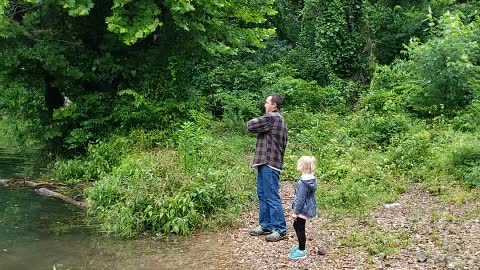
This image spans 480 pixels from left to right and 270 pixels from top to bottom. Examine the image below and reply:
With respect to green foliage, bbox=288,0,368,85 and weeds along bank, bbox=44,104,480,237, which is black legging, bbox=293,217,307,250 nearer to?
weeds along bank, bbox=44,104,480,237

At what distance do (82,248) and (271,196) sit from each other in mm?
2876

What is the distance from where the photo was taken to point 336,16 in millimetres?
18953

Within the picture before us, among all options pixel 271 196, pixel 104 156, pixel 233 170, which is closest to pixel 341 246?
pixel 271 196

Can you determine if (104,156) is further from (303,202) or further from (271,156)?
(303,202)

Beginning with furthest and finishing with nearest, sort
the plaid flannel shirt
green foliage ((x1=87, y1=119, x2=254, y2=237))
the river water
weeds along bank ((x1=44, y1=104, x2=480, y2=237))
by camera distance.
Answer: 1. weeds along bank ((x1=44, y1=104, x2=480, y2=237))
2. green foliage ((x1=87, y1=119, x2=254, y2=237))
3. the plaid flannel shirt
4. the river water

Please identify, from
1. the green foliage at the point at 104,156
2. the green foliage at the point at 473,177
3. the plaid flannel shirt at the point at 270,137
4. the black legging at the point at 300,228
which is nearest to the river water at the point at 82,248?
the black legging at the point at 300,228

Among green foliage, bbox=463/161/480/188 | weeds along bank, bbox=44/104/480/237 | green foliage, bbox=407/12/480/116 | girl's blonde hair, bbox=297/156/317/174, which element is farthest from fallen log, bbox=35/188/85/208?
green foliage, bbox=407/12/480/116

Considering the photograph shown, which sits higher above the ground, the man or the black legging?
the man

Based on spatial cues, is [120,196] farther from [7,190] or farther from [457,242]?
[457,242]

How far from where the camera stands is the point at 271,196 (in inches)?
276

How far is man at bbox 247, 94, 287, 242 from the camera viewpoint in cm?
693

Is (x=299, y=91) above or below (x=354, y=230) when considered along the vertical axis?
above

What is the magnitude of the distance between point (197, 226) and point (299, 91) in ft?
31.7

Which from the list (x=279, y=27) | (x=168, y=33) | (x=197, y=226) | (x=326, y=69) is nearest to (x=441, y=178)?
(x=197, y=226)
